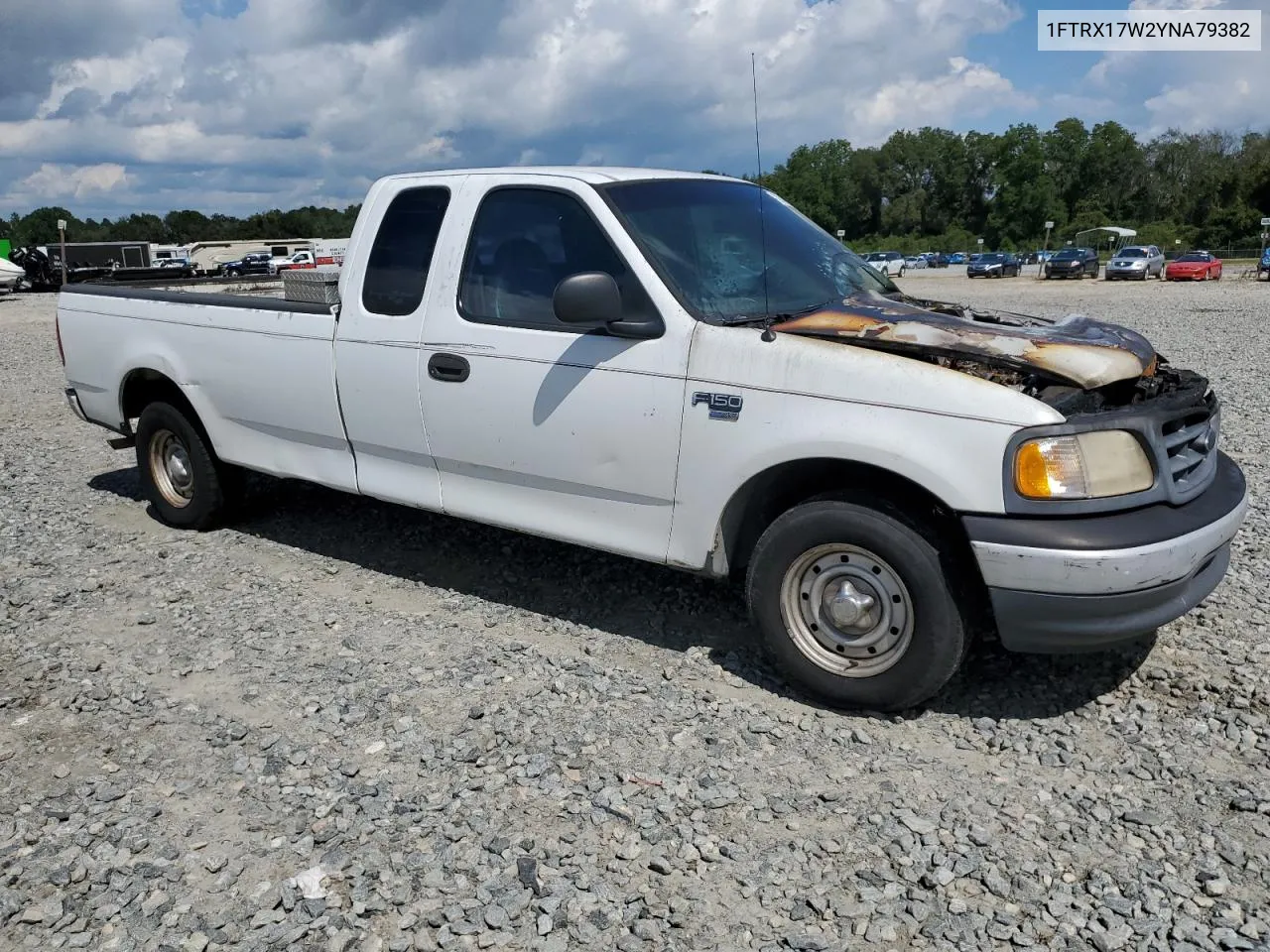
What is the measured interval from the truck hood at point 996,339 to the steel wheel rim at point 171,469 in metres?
4.14

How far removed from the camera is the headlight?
3.39m

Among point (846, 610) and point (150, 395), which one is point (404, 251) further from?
point (846, 610)

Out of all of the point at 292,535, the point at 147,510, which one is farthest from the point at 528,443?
the point at 147,510

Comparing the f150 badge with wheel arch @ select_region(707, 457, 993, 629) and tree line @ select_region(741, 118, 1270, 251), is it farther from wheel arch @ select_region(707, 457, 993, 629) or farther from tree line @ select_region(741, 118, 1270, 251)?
→ tree line @ select_region(741, 118, 1270, 251)

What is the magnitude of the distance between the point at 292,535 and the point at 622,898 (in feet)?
13.4

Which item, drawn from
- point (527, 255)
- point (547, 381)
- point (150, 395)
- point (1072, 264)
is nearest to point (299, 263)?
point (150, 395)

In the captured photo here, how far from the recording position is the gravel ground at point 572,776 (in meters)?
2.89

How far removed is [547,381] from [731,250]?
1.03m

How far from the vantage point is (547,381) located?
4383mm

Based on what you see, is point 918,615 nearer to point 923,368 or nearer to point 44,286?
point 923,368

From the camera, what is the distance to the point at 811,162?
118 meters

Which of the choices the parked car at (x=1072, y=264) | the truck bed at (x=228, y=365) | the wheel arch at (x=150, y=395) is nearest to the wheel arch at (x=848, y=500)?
the truck bed at (x=228, y=365)

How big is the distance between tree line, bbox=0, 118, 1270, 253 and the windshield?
257ft

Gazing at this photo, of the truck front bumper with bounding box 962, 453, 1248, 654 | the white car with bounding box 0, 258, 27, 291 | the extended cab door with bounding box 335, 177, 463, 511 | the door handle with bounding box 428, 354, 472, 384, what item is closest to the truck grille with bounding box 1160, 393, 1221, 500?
the truck front bumper with bounding box 962, 453, 1248, 654
